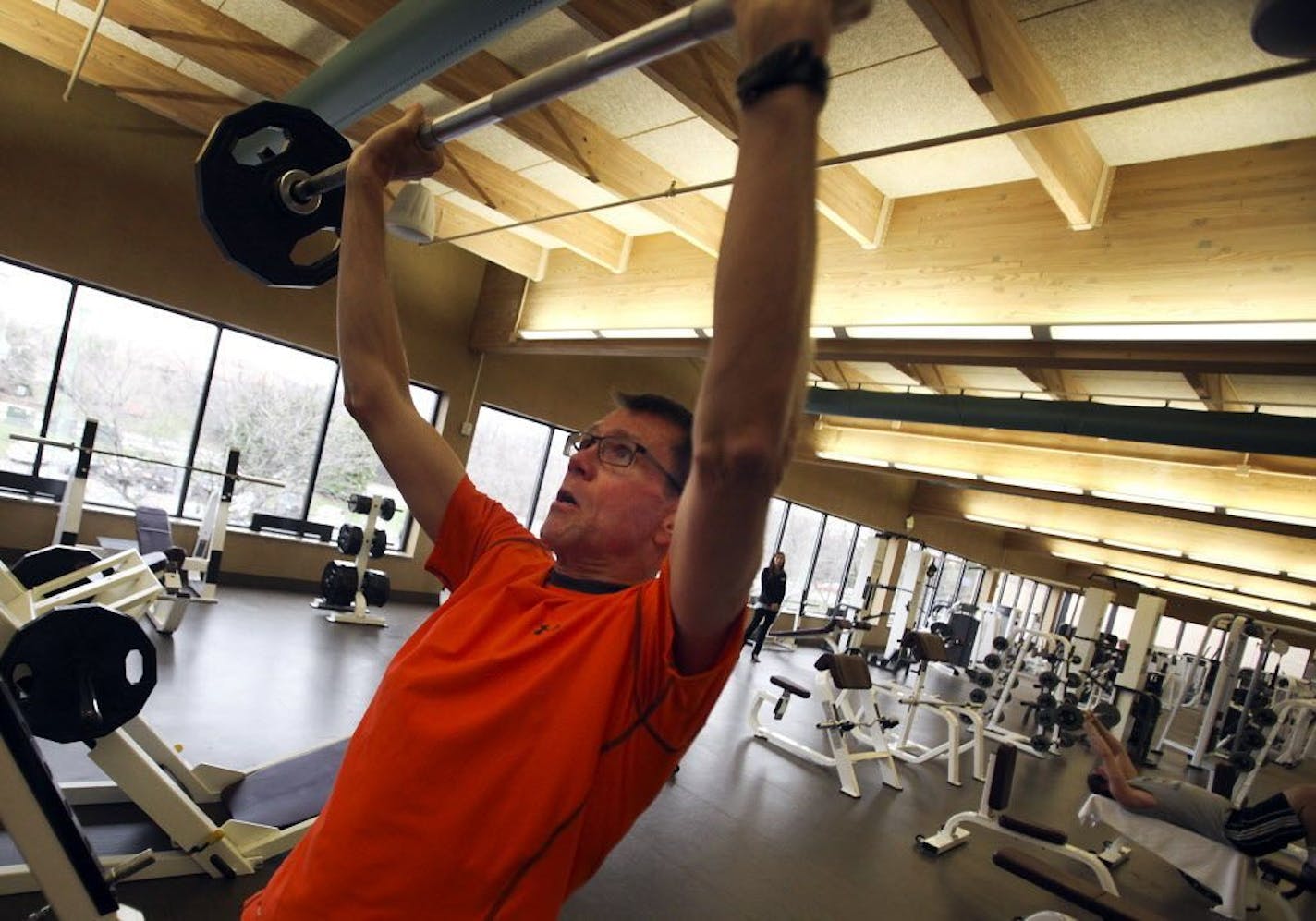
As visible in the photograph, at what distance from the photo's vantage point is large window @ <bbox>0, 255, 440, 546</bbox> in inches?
190

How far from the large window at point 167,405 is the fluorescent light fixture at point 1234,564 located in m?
9.20

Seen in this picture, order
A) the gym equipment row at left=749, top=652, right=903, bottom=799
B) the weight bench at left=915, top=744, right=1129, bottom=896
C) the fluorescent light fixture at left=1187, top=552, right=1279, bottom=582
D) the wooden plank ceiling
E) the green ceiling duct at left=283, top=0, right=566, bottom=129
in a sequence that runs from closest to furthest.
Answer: the green ceiling duct at left=283, top=0, right=566, bottom=129, the wooden plank ceiling, the weight bench at left=915, top=744, right=1129, bottom=896, the gym equipment row at left=749, top=652, right=903, bottom=799, the fluorescent light fixture at left=1187, top=552, right=1279, bottom=582

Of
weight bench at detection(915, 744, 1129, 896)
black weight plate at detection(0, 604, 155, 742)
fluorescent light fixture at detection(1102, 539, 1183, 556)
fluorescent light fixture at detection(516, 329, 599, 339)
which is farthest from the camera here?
fluorescent light fixture at detection(1102, 539, 1183, 556)

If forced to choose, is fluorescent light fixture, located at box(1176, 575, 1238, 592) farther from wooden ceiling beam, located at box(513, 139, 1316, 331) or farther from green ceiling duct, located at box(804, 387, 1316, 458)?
wooden ceiling beam, located at box(513, 139, 1316, 331)

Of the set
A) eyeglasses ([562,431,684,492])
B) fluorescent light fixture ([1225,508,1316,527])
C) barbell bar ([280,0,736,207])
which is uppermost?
fluorescent light fixture ([1225,508,1316,527])

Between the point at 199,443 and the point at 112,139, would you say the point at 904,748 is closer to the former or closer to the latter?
the point at 199,443

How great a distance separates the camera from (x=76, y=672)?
75.9 inches

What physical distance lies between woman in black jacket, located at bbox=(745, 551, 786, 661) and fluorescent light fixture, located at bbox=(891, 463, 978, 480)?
1.74 meters

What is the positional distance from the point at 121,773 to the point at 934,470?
7.11m

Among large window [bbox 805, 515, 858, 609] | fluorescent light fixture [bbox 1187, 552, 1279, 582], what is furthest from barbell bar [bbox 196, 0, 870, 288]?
large window [bbox 805, 515, 858, 609]

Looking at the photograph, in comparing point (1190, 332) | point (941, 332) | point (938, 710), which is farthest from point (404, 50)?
point (938, 710)

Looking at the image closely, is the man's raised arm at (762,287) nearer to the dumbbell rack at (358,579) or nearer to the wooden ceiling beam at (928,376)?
the dumbbell rack at (358,579)

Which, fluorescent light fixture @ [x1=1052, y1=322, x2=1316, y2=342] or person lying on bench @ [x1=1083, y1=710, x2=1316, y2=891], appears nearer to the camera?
fluorescent light fixture @ [x1=1052, y1=322, x2=1316, y2=342]

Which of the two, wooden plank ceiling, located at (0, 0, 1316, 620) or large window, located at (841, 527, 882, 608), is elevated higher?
wooden plank ceiling, located at (0, 0, 1316, 620)
